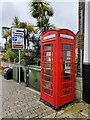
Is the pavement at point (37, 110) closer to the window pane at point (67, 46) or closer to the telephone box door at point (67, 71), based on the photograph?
the telephone box door at point (67, 71)

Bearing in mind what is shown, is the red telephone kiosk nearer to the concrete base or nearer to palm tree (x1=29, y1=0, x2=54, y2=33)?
the concrete base

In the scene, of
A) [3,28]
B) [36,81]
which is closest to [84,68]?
[36,81]

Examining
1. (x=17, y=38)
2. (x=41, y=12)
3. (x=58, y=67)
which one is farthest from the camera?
(x=41, y=12)

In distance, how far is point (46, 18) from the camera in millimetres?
11859

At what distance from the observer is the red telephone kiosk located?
501 centimetres

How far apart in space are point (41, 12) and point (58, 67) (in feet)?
25.7

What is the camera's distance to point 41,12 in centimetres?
1190

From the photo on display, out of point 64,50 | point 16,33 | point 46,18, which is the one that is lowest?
point 64,50

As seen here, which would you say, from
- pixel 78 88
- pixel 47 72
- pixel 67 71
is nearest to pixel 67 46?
pixel 67 71

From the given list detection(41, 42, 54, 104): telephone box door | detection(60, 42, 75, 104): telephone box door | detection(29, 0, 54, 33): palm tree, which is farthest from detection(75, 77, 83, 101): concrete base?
detection(29, 0, 54, 33): palm tree

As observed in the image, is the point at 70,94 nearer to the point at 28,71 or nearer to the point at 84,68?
the point at 84,68

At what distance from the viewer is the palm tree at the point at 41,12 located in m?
11.7

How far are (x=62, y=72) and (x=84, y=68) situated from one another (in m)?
0.76

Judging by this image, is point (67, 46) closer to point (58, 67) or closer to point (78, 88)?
point (58, 67)
